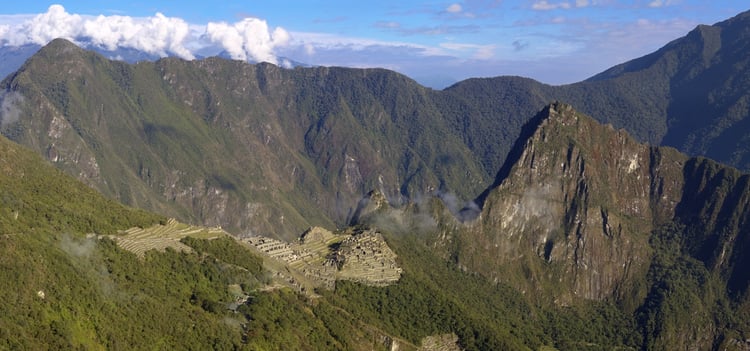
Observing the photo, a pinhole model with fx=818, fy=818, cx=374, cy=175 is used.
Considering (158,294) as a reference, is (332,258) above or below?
below

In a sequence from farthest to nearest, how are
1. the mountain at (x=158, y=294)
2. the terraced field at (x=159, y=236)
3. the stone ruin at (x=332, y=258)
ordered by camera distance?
the stone ruin at (x=332, y=258) < the terraced field at (x=159, y=236) < the mountain at (x=158, y=294)

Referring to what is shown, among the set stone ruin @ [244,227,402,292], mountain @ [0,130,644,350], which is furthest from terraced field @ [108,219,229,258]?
stone ruin @ [244,227,402,292]

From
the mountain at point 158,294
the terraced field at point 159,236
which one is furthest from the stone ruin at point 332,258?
the terraced field at point 159,236

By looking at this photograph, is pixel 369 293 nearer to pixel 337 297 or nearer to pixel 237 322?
pixel 337 297

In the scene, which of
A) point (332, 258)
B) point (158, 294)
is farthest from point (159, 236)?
point (332, 258)

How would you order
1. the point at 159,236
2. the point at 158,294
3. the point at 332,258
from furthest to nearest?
the point at 332,258 < the point at 159,236 < the point at 158,294

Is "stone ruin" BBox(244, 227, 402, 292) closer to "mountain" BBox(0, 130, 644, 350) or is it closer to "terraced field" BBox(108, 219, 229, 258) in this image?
"mountain" BBox(0, 130, 644, 350)

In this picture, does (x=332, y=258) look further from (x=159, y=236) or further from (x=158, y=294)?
(x=158, y=294)

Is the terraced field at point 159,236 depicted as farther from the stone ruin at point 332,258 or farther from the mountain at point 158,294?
the stone ruin at point 332,258

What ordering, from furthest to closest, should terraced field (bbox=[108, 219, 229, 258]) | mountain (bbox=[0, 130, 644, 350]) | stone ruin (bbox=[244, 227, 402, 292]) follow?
stone ruin (bbox=[244, 227, 402, 292])
terraced field (bbox=[108, 219, 229, 258])
mountain (bbox=[0, 130, 644, 350])
